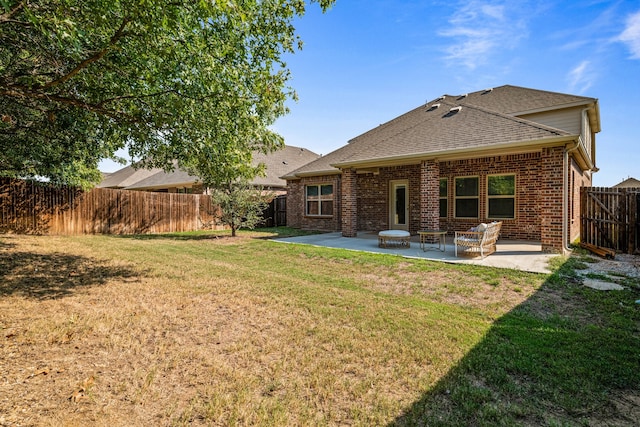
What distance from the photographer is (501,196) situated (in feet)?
37.8

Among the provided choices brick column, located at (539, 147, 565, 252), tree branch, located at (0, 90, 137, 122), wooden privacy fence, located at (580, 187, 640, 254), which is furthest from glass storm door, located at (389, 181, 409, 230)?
tree branch, located at (0, 90, 137, 122)

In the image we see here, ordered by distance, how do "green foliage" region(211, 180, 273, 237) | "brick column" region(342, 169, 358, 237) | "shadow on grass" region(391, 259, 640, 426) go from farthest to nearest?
"green foliage" region(211, 180, 273, 237) < "brick column" region(342, 169, 358, 237) < "shadow on grass" region(391, 259, 640, 426)

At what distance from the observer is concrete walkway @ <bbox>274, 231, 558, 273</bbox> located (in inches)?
300

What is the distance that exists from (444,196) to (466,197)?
848mm

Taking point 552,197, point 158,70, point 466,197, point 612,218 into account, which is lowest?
point 612,218

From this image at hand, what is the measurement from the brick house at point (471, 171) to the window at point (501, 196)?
0.11ft

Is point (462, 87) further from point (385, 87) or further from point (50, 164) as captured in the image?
point (50, 164)

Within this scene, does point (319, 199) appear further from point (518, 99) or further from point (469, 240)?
point (518, 99)

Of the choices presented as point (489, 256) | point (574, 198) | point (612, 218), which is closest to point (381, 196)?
point (489, 256)

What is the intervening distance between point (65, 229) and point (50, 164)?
3566 mm

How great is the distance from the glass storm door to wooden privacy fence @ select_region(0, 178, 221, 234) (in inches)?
322

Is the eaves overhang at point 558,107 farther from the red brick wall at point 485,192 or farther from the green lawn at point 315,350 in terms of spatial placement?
the green lawn at point 315,350

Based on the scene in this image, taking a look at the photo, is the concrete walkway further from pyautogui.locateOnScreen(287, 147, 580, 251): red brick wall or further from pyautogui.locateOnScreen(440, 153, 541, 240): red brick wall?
pyautogui.locateOnScreen(287, 147, 580, 251): red brick wall

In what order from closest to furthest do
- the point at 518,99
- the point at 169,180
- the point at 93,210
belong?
the point at 93,210 → the point at 518,99 → the point at 169,180
